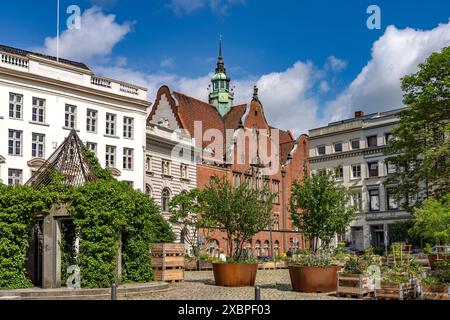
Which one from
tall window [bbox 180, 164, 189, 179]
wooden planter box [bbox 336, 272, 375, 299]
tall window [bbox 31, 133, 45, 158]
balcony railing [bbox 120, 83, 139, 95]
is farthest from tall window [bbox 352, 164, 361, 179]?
wooden planter box [bbox 336, 272, 375, 299]

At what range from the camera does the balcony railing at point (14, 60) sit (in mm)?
41594

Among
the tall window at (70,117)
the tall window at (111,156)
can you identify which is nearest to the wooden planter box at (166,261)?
the tall window at (70,117)

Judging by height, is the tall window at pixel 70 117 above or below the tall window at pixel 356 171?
above

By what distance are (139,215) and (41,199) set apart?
3825mm

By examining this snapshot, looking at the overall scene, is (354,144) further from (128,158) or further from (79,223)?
(79,223)

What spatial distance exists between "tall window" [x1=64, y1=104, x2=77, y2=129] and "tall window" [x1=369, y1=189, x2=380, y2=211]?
3500 centimetres

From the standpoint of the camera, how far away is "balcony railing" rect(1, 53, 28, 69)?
41.6 meters

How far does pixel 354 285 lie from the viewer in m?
20.0

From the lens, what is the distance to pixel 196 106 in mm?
66375

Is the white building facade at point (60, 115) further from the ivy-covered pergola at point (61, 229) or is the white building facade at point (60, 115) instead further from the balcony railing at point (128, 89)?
the ivy-covered pergola at point (61, 229)

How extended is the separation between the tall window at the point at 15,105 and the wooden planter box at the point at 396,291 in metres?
30.1

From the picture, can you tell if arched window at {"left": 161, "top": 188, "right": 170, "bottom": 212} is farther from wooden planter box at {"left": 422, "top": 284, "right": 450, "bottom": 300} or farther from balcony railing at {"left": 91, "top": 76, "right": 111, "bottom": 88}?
wooden planter box at {"left": 422, "top": 284, "right": 450, "bottom": 300}
